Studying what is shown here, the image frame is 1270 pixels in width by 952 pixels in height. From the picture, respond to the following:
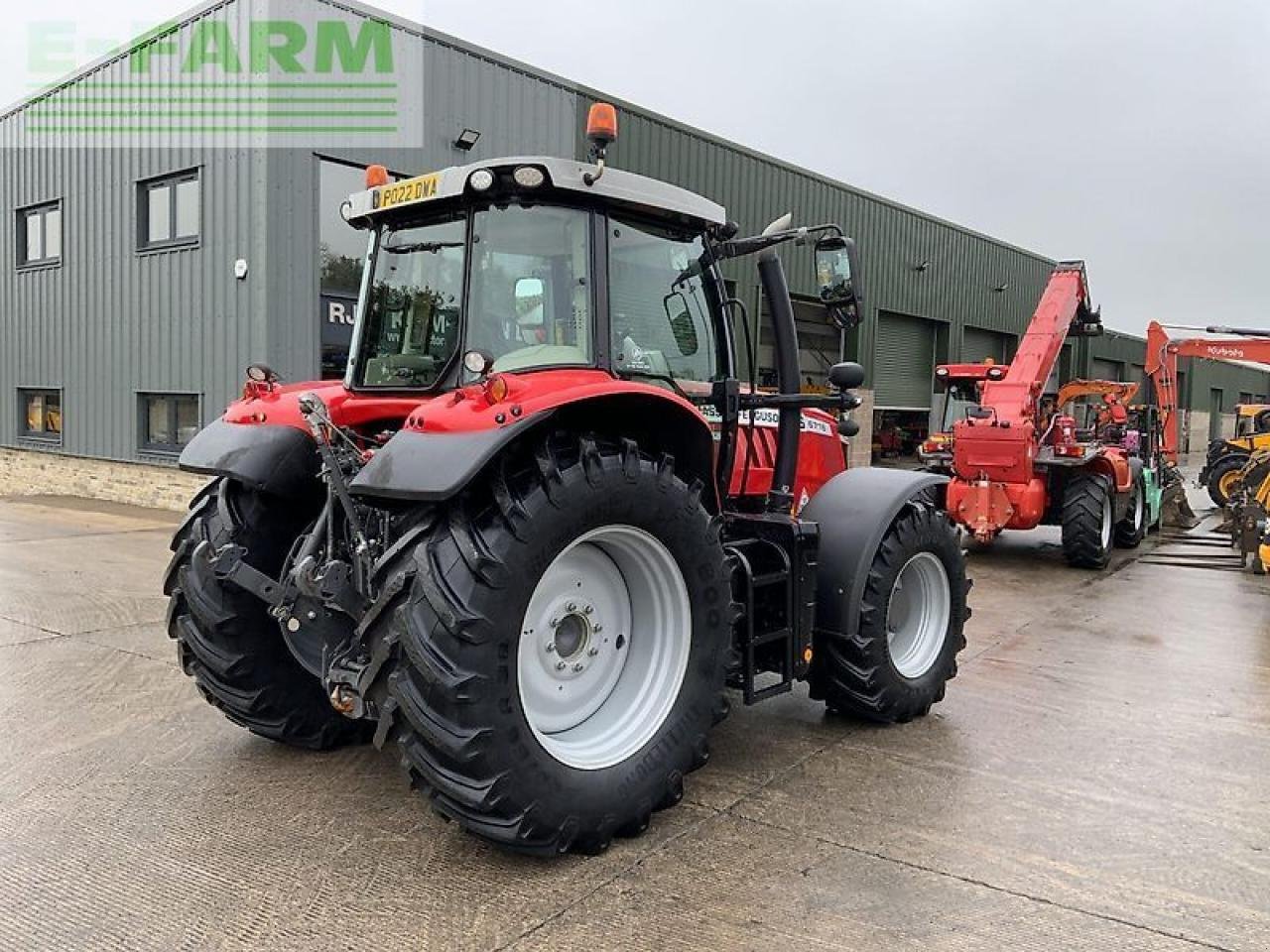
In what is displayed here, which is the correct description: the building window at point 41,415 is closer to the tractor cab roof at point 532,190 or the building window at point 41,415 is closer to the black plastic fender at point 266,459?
the black plastic fender at point 266,459

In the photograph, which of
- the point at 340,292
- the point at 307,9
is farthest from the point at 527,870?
the point at 307,9

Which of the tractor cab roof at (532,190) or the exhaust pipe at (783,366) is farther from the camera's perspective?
the exhaust pipe at (783,366)

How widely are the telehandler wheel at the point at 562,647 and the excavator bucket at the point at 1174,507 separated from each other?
12.2 m

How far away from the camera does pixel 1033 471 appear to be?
9.98 metres

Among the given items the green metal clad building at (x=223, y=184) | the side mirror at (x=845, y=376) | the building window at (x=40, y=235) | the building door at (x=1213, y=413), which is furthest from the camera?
the building door at (x=1213, y=413)

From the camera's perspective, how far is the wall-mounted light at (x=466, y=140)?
11.5 meters

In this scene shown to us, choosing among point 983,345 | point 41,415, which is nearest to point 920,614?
point 41,415

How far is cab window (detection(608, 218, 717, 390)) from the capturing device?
3742 millimetres

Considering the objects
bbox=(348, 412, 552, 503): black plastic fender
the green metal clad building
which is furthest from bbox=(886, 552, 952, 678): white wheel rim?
the green metal clad building

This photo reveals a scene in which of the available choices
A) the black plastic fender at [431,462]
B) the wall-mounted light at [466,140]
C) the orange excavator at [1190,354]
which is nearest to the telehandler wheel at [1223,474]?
the orange excavator at [1190,354]

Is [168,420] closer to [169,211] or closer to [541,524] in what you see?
[169,211]

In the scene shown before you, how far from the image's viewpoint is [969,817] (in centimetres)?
362

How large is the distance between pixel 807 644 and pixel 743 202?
13208 millimetres

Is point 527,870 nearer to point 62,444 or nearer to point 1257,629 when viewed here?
point 1257,629
